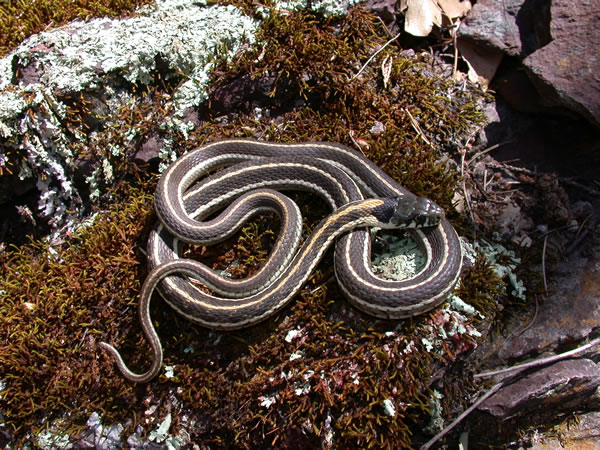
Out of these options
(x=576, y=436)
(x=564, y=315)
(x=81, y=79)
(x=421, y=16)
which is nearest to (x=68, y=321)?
(x=81, y=79)

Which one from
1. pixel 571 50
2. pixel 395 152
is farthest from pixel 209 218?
pixel 571 50

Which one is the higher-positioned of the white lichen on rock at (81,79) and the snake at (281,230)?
the white lichen on rock at (81,79)

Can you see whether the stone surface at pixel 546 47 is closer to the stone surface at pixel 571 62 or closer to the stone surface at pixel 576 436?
the stone surface at pixel 571 62

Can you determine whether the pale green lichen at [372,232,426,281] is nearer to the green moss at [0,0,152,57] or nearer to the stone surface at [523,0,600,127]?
the stone surface at [523,0,600,127]

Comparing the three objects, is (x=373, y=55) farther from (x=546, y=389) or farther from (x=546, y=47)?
(x=546, y=389)

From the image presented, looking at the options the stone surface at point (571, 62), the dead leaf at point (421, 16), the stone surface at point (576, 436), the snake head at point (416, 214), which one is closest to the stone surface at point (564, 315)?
the stone surface at point (576, 436)

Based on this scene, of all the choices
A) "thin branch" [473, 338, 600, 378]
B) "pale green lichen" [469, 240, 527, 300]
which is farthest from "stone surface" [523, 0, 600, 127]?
"thin branch" [473, 338, 600, 378]
